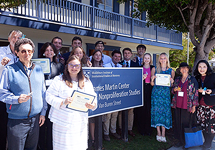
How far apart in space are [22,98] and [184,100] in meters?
3.26

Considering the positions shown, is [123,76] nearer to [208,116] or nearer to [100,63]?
[100,63]

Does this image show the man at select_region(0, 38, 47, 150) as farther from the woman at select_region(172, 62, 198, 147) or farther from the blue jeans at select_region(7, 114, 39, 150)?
the woman at select_region(172, 62, 198, 147)

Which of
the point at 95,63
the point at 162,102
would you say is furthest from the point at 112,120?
the point at 95,63

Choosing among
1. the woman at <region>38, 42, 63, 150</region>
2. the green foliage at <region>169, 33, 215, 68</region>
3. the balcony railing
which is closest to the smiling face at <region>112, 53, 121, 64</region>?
the woman at <region>38, 42, 63, 150</region>

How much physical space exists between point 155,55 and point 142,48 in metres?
10.4

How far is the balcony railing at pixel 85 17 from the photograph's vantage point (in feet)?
22.5

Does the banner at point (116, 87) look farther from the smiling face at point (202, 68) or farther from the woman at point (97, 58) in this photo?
the smiling face at point (202, 68)

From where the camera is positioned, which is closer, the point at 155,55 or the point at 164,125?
the point at 164,125

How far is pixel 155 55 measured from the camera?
15.0 m

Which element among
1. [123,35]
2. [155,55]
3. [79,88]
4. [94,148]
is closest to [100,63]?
[79,88]

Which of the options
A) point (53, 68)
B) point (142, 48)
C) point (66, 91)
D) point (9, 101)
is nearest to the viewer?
point (9, 101)

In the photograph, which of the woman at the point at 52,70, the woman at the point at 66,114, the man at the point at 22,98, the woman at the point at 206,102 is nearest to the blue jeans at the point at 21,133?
the man at the point at 22,98

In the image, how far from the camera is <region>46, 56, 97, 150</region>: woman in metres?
2.40

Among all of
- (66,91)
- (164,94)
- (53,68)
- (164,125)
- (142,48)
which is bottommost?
(164,125)
